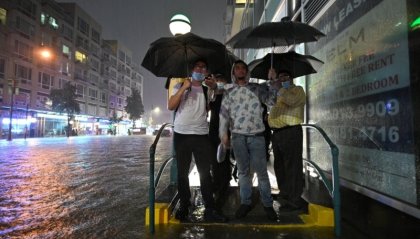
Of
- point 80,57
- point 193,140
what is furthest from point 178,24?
point 80,57

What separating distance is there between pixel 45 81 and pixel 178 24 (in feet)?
150

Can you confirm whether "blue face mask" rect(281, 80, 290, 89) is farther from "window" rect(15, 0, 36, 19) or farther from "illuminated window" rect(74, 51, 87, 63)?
"illuminated window" rect(74, 51, 87, 63)

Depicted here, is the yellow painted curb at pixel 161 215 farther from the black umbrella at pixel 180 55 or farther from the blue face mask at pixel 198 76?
the black umbrella at pixel 180 55

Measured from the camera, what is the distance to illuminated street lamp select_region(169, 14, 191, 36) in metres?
6.39

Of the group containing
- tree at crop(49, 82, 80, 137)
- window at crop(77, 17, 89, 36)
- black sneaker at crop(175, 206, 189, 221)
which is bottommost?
black sneaker at crop(175, 206, 189, 221)

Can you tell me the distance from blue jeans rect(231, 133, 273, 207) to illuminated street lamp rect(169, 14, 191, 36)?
3.13 m

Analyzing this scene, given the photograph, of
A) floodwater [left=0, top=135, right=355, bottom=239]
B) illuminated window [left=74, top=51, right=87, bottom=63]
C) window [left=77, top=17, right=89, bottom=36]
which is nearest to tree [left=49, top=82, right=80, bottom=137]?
illuminated window [left=74, top=51, right=87, bottom=63]

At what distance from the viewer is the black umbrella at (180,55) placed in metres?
4.19

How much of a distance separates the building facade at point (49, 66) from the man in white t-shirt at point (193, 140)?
3260 centimetres

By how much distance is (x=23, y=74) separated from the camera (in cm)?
4053

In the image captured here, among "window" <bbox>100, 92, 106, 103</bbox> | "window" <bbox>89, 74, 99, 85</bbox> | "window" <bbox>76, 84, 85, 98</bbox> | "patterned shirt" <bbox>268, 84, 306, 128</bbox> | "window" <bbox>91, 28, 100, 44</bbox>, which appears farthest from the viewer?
"window" <bbox>100, 92, 106, 103</bbox>

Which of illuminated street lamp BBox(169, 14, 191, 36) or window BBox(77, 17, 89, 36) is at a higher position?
window BBox(77, 17, 89, 36)

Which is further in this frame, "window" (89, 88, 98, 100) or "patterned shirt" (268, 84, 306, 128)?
"window" (89, 88, 98, 100)

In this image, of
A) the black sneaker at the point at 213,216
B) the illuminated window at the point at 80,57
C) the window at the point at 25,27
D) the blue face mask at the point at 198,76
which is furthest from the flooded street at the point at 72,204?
the illuminated window at the point at 80,57
